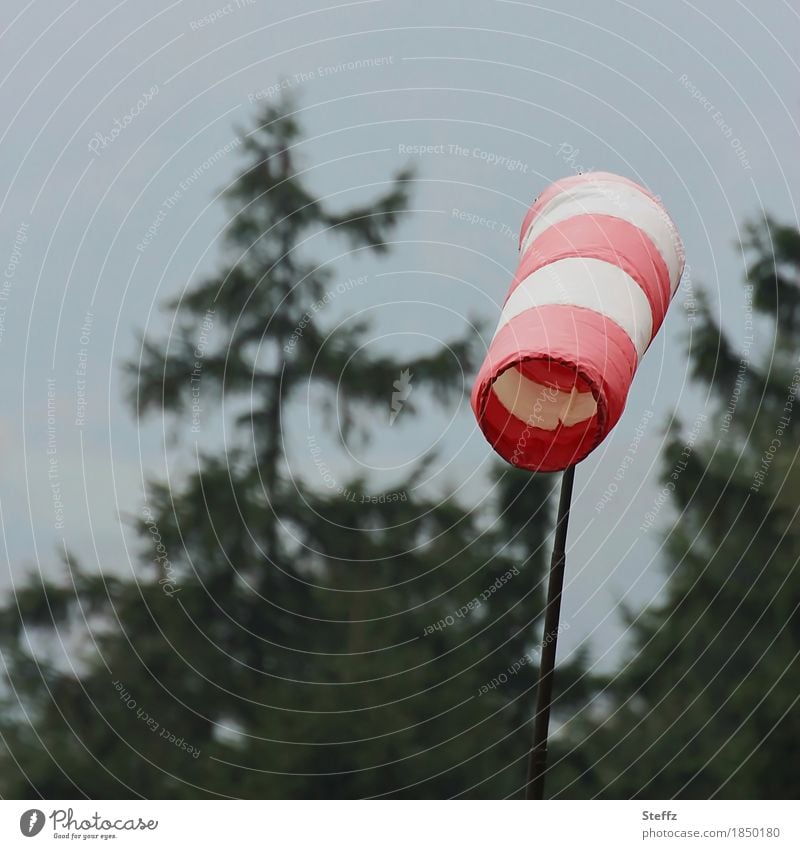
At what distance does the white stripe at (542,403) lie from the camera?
2922 millimetres

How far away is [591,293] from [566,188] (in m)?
0.49

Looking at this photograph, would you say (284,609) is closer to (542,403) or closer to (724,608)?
(724,608)

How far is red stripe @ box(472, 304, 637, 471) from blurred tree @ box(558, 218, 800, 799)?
14.5ft

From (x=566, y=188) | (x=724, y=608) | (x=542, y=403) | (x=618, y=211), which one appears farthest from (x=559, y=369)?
(x=724, y=608)

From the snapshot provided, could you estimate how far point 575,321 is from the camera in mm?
2781

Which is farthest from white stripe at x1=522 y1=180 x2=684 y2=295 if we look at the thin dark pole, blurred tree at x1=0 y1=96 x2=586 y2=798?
blurred tree at x1=0 y1=96 x2=586 y2=798

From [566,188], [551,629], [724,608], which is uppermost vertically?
[724,608]

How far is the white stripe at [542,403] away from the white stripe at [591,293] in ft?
0.45

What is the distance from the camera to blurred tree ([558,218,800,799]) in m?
7.28

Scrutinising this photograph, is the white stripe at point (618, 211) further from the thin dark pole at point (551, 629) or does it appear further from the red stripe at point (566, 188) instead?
the thin dark pole at point (551, 629)

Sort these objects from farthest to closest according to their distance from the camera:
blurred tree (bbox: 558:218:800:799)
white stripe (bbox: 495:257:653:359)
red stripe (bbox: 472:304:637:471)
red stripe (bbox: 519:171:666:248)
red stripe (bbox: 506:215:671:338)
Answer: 1. blurred tree (bbox: 558:218:800:799)
2. red stripe (bbox: 519:171:666:248)
3. red stripe (bbox: 506:215:671:338)
4. white stripe (bbox: 495:257:653:359)
5. red stripe (bbox: 472:304:637:471)

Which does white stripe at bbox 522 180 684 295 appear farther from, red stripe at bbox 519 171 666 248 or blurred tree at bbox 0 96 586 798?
blurred tree at bbox 0 96 586 798

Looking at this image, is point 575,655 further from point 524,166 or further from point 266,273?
point 524,166
